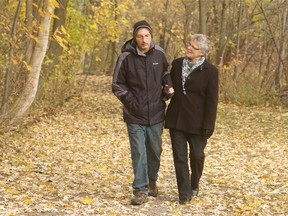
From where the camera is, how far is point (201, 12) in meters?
17.5

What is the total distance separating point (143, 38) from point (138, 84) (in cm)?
51

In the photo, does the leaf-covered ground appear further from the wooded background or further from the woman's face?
the woman's face

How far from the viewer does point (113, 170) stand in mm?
9016

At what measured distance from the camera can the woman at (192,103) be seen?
20.6 ft

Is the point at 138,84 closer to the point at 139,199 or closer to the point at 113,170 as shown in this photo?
the point at 139,199

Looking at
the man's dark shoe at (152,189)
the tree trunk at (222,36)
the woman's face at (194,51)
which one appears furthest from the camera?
the tree trunk at (222,36)

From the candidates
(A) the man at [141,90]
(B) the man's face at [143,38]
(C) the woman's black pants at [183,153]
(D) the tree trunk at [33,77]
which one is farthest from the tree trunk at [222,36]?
(B) the man's face at [143,38]

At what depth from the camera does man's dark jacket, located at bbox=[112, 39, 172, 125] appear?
619cm

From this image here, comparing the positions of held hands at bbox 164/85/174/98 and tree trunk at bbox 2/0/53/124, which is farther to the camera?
tree trunk at bbox 2/0/53/124

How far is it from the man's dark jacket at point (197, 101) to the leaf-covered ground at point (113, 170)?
946 millimetres

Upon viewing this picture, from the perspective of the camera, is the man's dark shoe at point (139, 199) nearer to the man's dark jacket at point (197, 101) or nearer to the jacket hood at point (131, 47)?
the man's dark jacket at point (197, 101)

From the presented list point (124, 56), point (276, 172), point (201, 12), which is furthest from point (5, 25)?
point (201, 12)

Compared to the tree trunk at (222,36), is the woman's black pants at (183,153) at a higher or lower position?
lower

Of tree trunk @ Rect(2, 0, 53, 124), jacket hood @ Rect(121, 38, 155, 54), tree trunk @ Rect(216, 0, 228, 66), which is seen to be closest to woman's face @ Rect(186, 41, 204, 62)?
jacket hood @ Rect(121, 38, 155, 54)
